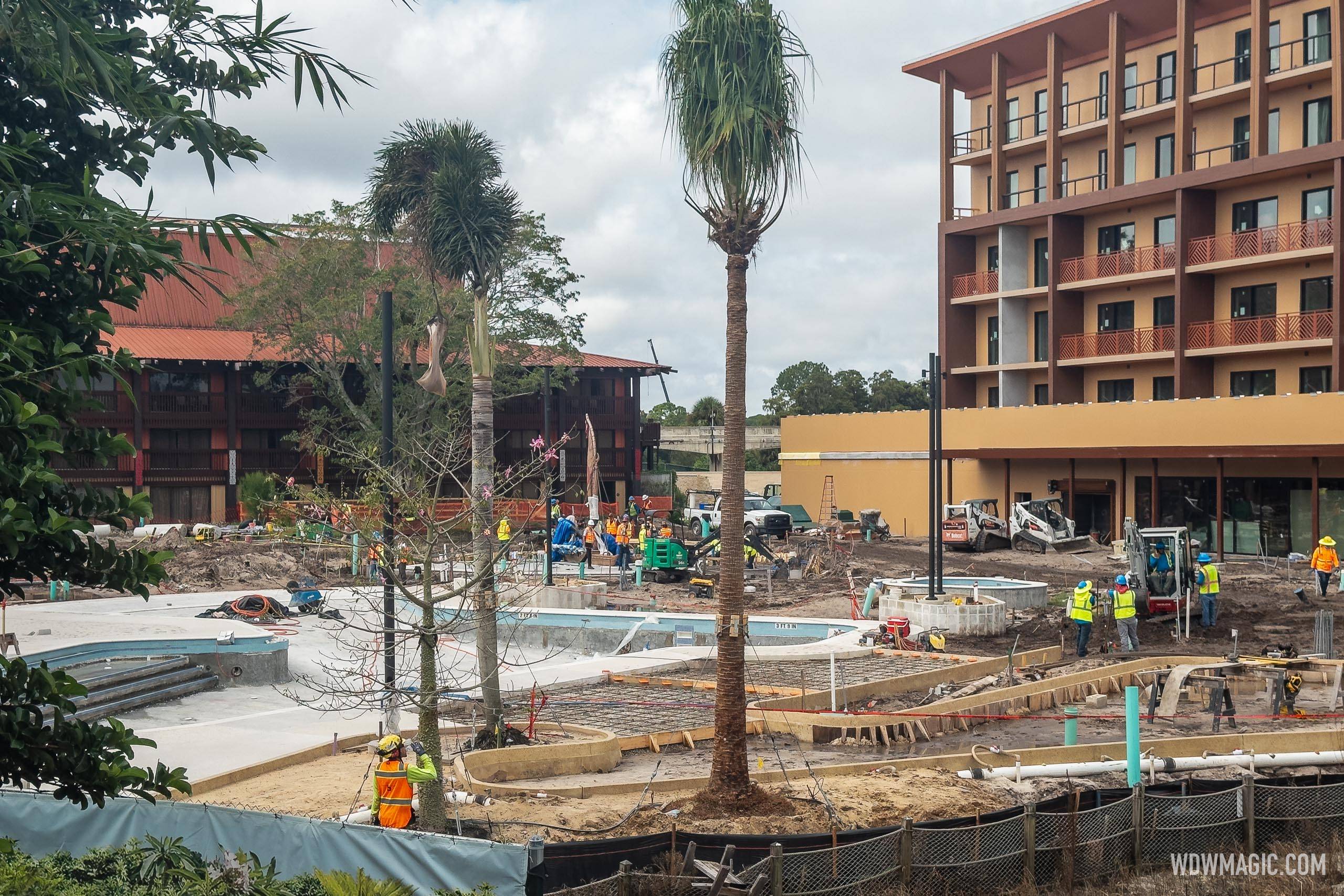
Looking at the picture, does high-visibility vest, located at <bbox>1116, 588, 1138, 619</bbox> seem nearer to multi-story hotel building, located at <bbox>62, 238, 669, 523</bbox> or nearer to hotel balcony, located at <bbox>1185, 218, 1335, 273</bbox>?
hotel balcony, located at <bbox>1185, 218, 1335, 273</bbox>

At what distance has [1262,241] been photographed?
4403cm

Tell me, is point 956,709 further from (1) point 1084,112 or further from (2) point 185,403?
(2) point 185,403

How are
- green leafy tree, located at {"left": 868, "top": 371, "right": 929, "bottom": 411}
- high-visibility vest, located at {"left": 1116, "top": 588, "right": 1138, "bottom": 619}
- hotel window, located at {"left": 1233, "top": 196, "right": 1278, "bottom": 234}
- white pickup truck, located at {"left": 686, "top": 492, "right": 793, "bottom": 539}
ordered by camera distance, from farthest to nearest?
green leafy tree, located at {"left": 868, "top": 371, "right": 929, "bottom": 411} < white pickup truck, located at {"left": 686, "top": 492, "right": 793, "bottom": 539} < hotel window, located at {"left": 1233, "top": 196, "right": 1278, "bottom": 234} < high-visibility vest, located at {"left": 1116, "top": 588, "right": 1138, "bottom": 619}

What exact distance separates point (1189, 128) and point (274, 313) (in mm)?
39362

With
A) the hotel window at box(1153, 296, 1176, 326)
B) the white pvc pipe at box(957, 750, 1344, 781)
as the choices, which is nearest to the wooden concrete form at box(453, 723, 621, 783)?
the white pvc pipe at box(957, 750, 1344, 781)

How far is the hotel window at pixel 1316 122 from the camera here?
144ft

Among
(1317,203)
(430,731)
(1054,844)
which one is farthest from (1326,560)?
(430,731)

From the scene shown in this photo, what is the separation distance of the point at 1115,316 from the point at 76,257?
48516mm

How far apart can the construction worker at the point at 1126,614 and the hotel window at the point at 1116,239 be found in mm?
29570

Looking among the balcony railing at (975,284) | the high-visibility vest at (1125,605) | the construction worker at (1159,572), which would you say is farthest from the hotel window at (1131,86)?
the high-visibility vest at (1125,605)

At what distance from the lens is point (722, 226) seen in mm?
13617

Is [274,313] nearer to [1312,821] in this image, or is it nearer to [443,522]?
[443,522]

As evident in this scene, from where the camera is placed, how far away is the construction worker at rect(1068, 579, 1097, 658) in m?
23.4

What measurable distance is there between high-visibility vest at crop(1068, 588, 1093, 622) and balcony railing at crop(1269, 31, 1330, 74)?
2968 centimetres
